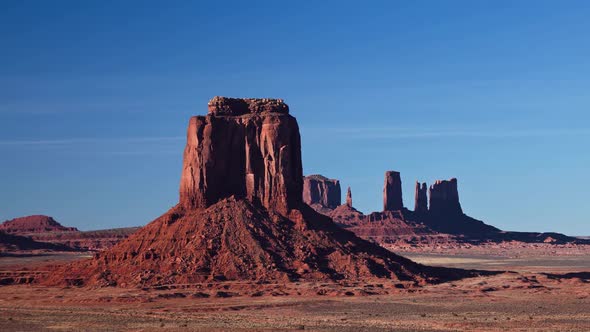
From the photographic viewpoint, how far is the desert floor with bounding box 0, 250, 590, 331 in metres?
74.5

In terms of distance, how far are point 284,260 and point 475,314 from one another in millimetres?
26455

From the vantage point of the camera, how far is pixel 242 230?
4181 inches

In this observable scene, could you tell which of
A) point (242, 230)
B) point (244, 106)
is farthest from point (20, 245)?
point (242, 230)

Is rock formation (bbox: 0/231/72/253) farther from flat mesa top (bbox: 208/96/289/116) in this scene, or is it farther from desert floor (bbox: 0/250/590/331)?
flat mesa top (bbox: 208/96/289/116)

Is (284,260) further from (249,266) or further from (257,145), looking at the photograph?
(257,145)

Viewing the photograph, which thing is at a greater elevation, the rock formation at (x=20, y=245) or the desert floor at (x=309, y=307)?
the rock formation at (x=20, y=245)

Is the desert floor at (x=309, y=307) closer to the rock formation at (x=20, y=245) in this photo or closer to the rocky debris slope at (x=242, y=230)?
the rocky debris slope at (x=242, y=230)

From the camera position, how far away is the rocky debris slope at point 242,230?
104m

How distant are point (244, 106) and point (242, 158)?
587 centimetres

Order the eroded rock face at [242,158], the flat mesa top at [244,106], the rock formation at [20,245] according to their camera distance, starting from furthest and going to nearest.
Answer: the rock formation at [20,245]
the flat mesa top at [244,106]
the eroded rock face at [242,158]

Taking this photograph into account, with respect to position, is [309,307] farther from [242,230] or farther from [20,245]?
[20,245]

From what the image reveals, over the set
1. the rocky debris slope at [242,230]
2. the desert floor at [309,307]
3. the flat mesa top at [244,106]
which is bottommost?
the desert floor at [309,307]

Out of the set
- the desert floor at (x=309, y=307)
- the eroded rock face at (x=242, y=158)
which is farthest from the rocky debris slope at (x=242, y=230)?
the desert floor at (x=309, y=307)

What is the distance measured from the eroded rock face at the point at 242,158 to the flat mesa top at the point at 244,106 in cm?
10
